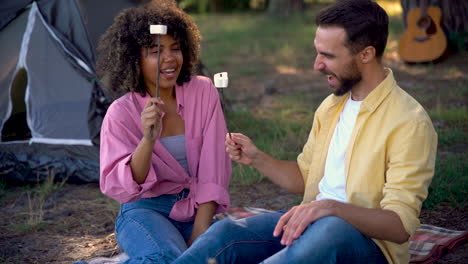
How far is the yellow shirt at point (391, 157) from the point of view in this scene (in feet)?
7.00

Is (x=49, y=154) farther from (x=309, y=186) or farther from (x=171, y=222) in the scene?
(x=309, y=186)

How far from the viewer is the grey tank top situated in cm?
295

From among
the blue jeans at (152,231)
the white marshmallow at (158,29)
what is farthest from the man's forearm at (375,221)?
the white marshmallow at (158,29)

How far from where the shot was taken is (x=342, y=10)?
230 cm

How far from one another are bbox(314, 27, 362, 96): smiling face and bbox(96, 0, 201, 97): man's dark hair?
84 centimetres

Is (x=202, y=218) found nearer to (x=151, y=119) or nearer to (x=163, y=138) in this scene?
(x=163, y=138)

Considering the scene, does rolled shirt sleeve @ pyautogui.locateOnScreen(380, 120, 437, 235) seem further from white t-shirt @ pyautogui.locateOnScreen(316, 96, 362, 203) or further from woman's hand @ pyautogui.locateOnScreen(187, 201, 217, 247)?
woman's hand @ pyautogui.locateOnScreen(187, 201, 217, 247)

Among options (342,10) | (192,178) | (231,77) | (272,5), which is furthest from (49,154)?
(272,5)

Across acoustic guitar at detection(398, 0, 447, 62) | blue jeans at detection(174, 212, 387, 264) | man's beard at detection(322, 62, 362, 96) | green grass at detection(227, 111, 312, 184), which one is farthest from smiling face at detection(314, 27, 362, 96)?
acoustic guitar at detection(398, 0, 447, 62)

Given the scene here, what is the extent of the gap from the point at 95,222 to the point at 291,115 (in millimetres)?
2407

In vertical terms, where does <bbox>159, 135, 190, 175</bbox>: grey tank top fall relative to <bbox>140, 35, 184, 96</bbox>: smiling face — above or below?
below

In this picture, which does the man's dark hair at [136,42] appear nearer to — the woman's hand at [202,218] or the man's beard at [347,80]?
the woman's hand at [202,218]

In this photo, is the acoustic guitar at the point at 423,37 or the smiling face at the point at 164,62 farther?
the acoustic guitar at the point at 423,37

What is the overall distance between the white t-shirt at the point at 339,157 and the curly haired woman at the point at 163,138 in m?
0.66
